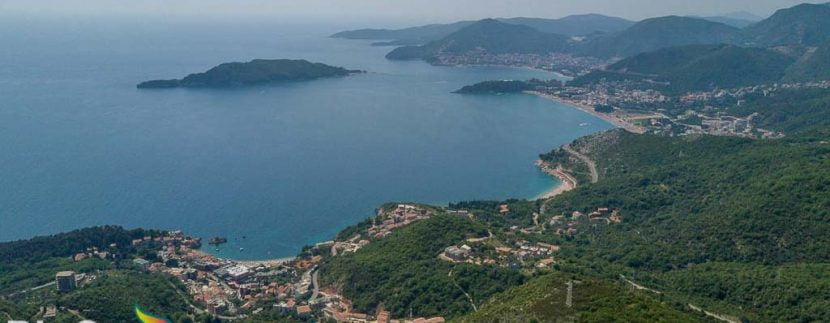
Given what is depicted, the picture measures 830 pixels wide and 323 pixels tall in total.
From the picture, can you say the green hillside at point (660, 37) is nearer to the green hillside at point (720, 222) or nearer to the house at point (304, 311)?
the green hillside at point (720, 222)

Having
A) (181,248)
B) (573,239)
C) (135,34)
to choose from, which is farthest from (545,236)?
(135,34)

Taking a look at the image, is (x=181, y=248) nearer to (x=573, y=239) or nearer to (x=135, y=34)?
(x=573, y=239)

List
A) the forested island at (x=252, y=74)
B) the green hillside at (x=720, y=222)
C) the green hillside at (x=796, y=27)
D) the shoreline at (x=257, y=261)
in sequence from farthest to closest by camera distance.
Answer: the green hillside at (x=796, y=27), the forested island at (x=252, y=74), the shoreline at (x=257, y=261), the green hillside at (x=720, y=222)

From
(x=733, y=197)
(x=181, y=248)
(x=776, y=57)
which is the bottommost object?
(x=181, y=248)

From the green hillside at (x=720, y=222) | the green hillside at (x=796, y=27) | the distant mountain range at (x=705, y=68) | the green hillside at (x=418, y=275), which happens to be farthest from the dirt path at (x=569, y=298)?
the green hillside at (x=796, y=27)

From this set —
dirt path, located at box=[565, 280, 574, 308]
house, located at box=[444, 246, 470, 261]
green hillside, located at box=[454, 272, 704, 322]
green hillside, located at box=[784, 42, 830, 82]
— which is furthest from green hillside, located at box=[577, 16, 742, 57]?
dirt path, located at box=[565, 280, 574, 308]

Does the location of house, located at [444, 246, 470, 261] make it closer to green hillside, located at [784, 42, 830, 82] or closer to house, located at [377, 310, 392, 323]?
house, located at [377, 310, 392, 323]

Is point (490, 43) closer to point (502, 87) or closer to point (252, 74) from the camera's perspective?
point (502, 87)
